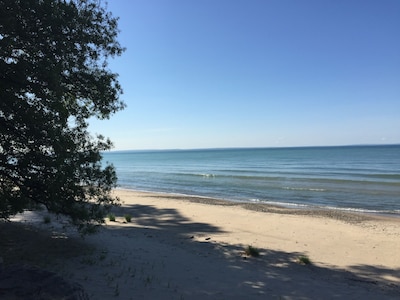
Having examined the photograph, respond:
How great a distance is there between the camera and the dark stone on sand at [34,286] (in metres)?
3.32

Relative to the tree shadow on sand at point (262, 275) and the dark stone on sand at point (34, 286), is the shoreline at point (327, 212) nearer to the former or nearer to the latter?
the tree shadow on sand at point (262, 275)

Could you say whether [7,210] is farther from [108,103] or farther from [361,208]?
[361,208]

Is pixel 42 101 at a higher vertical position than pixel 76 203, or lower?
higher

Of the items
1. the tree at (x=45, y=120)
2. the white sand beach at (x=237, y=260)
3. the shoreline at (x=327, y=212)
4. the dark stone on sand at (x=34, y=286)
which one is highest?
the tree at (x=45, y=120)

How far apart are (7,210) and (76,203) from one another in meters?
1.10

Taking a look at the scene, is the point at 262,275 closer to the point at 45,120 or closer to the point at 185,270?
the point at 185,270

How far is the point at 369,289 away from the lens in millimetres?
6500

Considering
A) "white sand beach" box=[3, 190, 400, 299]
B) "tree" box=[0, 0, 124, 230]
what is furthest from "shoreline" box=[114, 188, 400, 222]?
"tree" box=[0, 0, 124, 230]

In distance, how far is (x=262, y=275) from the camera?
6.75 m

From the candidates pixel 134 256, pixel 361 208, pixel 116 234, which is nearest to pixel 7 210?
pixel 134 256

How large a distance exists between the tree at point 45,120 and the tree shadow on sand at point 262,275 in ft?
7.32

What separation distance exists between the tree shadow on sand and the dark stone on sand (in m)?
2.19

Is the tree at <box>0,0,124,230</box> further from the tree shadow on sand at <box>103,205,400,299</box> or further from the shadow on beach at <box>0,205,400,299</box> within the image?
the tree shadow on sand at <box>103,205,400,299</box>

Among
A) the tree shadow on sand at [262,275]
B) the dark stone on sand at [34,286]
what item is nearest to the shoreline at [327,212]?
the tree shadow on sand at [262,275]
